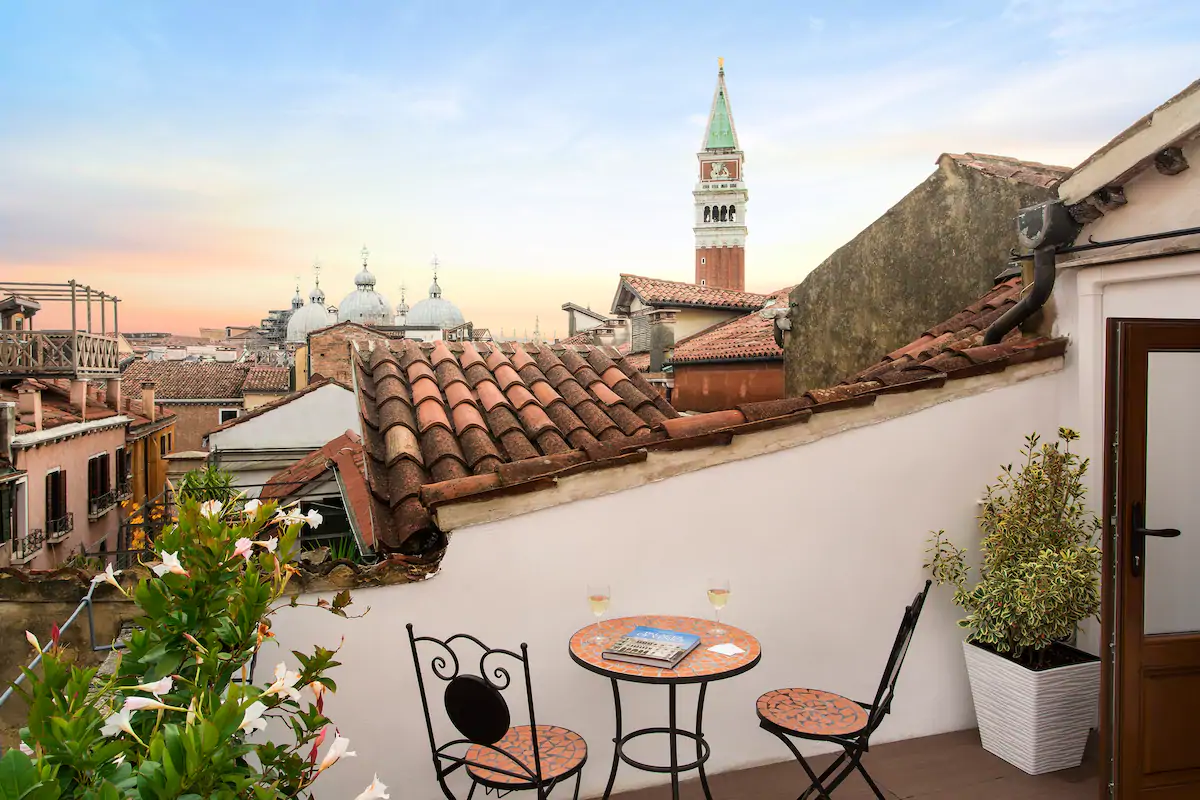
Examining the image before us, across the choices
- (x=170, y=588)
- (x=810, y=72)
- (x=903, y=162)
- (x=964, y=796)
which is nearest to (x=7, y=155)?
(x=810, y=72)

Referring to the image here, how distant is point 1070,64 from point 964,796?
20.9 feet

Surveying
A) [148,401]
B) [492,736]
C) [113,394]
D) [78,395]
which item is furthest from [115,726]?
[148,401]

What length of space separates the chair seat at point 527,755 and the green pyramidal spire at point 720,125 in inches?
2376

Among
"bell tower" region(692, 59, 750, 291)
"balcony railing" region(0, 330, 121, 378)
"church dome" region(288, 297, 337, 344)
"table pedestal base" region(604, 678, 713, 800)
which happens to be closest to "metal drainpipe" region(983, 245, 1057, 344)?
"table pedestal base" region(604, 678, 713, 800)

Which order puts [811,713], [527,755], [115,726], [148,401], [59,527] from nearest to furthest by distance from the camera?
[115,726], [527,755], [811,713], [59,527], [148,401]

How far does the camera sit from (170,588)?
6.77ft

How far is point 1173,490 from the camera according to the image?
3.29 metres

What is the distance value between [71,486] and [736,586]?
689 inches

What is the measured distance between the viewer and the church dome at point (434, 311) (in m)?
65.2

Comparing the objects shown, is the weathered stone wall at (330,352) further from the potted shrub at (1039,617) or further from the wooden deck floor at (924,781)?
the potted shrub at (1039,617)

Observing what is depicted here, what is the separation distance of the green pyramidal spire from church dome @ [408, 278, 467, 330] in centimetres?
2530

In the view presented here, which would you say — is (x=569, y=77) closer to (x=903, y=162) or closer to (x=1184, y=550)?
(x=903, y=162)

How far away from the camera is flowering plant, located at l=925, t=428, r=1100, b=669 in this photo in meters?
3.33

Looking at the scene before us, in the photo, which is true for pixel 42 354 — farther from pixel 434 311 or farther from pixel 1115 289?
pixel 434 311
